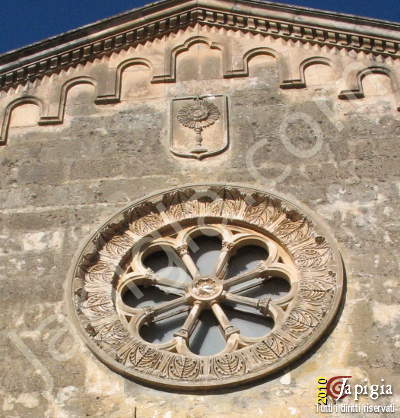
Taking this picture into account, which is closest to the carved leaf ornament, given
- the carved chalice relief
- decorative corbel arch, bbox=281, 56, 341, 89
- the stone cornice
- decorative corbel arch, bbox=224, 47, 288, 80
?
the carved chalice relief

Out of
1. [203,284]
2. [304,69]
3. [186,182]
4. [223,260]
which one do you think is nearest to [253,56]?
[304,69]

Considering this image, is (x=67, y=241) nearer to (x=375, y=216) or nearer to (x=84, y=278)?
(x=84, y=278)

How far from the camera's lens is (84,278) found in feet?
36.0

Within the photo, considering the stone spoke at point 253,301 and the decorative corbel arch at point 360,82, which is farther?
the decorative corbel arch at point 360,82

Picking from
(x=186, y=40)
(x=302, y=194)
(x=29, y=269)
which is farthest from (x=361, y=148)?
(x=29, y=269)

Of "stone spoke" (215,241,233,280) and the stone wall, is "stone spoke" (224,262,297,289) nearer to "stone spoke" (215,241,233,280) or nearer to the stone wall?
"stone spoke" (215,241,233,280)

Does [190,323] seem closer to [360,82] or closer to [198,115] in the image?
[198,115]

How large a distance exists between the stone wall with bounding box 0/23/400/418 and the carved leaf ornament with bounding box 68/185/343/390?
17 centimetres

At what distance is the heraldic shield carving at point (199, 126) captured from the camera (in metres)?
12.2

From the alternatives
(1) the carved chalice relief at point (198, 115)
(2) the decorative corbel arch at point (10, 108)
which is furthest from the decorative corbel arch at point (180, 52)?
(2) the decorative corbel arch at point (10, 108)

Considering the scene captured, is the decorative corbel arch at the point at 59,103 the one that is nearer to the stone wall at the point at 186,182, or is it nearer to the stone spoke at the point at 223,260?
the stone wall at the point at 186,182

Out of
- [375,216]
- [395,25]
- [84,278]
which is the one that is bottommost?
[84,278]

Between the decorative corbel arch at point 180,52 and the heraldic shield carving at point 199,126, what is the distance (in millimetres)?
489

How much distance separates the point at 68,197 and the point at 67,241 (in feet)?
2.40
